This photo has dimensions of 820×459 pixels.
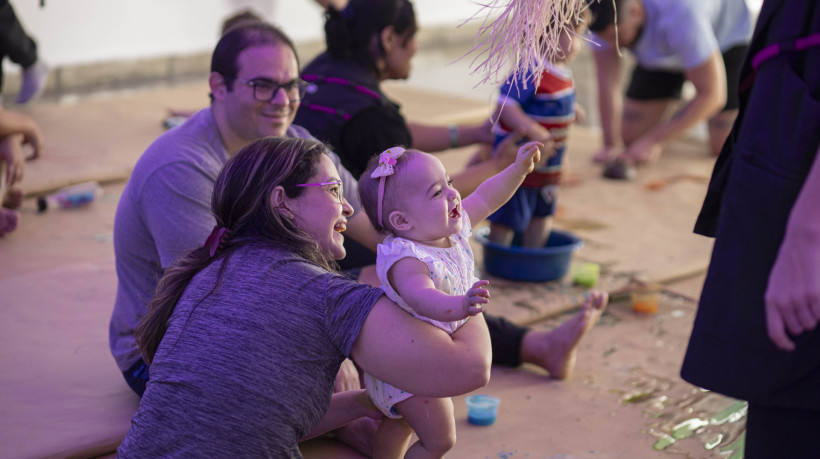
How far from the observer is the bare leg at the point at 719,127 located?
578 cm

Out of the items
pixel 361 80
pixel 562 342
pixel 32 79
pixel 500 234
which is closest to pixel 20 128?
pixel 32 79

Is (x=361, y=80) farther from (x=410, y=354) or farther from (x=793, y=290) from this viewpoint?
(x=793, y=290)

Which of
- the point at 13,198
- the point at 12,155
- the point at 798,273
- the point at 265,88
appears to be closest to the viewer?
the point at 798,273

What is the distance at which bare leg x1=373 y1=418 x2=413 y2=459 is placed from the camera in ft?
7.56

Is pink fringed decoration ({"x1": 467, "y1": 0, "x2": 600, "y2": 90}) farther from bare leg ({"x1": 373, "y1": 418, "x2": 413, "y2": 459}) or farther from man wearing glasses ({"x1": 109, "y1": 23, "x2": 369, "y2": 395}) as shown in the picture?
bare leg ({"x1": 373, "y1": 418, "x2": 413, "y2": 459})

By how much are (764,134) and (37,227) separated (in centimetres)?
342

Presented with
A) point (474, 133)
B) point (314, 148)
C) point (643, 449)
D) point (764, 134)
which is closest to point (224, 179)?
point (314, 148)

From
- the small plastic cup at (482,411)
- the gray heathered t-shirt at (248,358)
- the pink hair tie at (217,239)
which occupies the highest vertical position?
the pink hair tie at (217,239)

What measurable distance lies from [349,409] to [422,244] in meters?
0.55

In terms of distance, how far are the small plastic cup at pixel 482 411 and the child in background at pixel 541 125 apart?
1159 millimetres

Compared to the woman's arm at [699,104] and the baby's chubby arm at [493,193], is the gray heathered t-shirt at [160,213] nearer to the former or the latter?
the baby's chubby arm at [493,193]

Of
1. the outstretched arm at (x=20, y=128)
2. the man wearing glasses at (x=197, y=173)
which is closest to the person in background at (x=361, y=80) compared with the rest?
the man wearing glasses at (x=197, y=173)

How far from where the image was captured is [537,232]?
12.8 ft

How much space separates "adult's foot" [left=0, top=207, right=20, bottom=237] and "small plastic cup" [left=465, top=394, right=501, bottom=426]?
7.56ft
